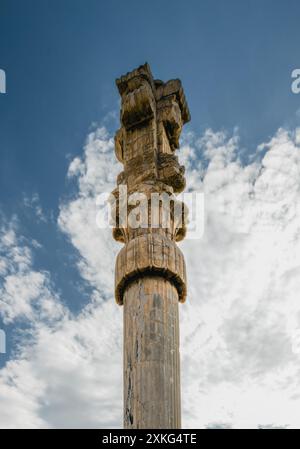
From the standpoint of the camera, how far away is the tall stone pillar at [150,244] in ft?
19.5

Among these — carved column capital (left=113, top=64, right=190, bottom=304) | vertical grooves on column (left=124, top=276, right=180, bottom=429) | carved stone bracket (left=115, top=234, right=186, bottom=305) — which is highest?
carved column capital (left=113, top=64, right=190, bottom=304)

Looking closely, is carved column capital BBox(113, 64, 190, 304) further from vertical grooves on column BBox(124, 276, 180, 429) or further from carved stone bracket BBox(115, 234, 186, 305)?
vertical grooves on column BBox(124, 276, 180, 429)

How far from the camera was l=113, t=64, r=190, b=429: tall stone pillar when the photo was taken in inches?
234

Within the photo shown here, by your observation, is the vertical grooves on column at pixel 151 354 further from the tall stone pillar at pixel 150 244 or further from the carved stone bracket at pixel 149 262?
the carved stone bracket at pixel 149 262

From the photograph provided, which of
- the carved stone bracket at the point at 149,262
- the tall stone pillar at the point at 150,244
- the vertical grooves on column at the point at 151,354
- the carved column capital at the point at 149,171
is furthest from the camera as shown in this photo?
the carved column capital at the point at 149,171

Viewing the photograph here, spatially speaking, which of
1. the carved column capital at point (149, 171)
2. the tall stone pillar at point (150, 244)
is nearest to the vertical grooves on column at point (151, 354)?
the tall stone pillar at point (150, 244)

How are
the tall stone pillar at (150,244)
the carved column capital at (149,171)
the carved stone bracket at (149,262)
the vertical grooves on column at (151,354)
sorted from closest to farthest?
the vertical grooves on column at (151,354)
the tall stone pillar at (150,244)
the carved stone bracket at (149,262)
the carved column capital at (149,171)

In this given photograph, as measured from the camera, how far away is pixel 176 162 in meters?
8.05

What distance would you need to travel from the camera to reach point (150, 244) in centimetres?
685

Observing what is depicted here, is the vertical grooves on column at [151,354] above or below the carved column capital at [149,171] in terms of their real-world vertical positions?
below

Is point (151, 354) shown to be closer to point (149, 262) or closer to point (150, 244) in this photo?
point (149, 262)

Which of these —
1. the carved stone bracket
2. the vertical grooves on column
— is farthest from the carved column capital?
the vertical grooves on column

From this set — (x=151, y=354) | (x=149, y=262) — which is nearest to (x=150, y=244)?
(x=149, y=262)

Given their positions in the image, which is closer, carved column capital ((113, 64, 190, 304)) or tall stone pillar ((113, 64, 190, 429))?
tall stone pillar ((113, 64, 190, 429))
